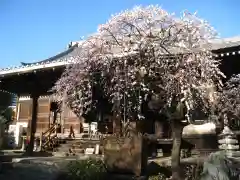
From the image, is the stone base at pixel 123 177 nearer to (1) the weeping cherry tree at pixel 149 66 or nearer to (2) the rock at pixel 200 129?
(1) the weeping cherry tree at pixel 149 66

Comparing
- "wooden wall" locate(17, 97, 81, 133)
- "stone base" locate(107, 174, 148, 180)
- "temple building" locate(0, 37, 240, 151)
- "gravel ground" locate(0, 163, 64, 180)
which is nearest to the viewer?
"stone base" locate(107, 174, 148, 180)

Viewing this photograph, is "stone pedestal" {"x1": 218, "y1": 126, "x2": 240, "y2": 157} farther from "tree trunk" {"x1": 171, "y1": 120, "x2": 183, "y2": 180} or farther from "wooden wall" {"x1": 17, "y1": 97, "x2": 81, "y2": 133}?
"wooden wall" {"x1": 17, "y1": 97, "x2": 81, "y2": 133}

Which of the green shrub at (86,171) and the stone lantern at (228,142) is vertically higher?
A: the stone lantern at (228,142)

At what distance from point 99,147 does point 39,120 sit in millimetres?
10929

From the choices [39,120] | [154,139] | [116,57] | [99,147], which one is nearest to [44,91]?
[99,147]

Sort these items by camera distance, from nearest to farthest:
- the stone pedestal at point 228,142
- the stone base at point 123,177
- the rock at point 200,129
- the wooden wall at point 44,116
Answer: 1. the stone base at point 123,177
2. the stone pedestal at point 228,142
3. the rock at point 200,129
4. the wooden wall at point 44,116

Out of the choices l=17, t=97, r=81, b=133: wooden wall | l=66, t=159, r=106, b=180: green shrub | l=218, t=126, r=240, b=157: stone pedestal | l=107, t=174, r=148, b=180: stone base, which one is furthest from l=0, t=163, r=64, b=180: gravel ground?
l=17, t=97, r=81, b=133: wooden wall

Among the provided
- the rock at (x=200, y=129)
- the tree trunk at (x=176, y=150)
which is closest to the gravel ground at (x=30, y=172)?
the tree trunk at (x=176, y=150)

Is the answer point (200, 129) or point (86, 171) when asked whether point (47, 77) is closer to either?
point (86, 171)

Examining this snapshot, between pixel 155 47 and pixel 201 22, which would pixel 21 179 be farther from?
pixel 201 22

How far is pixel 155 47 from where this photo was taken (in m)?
6.79

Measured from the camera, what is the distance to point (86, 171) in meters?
7.36

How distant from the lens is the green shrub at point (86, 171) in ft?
23.9

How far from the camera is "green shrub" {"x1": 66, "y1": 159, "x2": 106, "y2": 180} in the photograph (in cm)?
727
